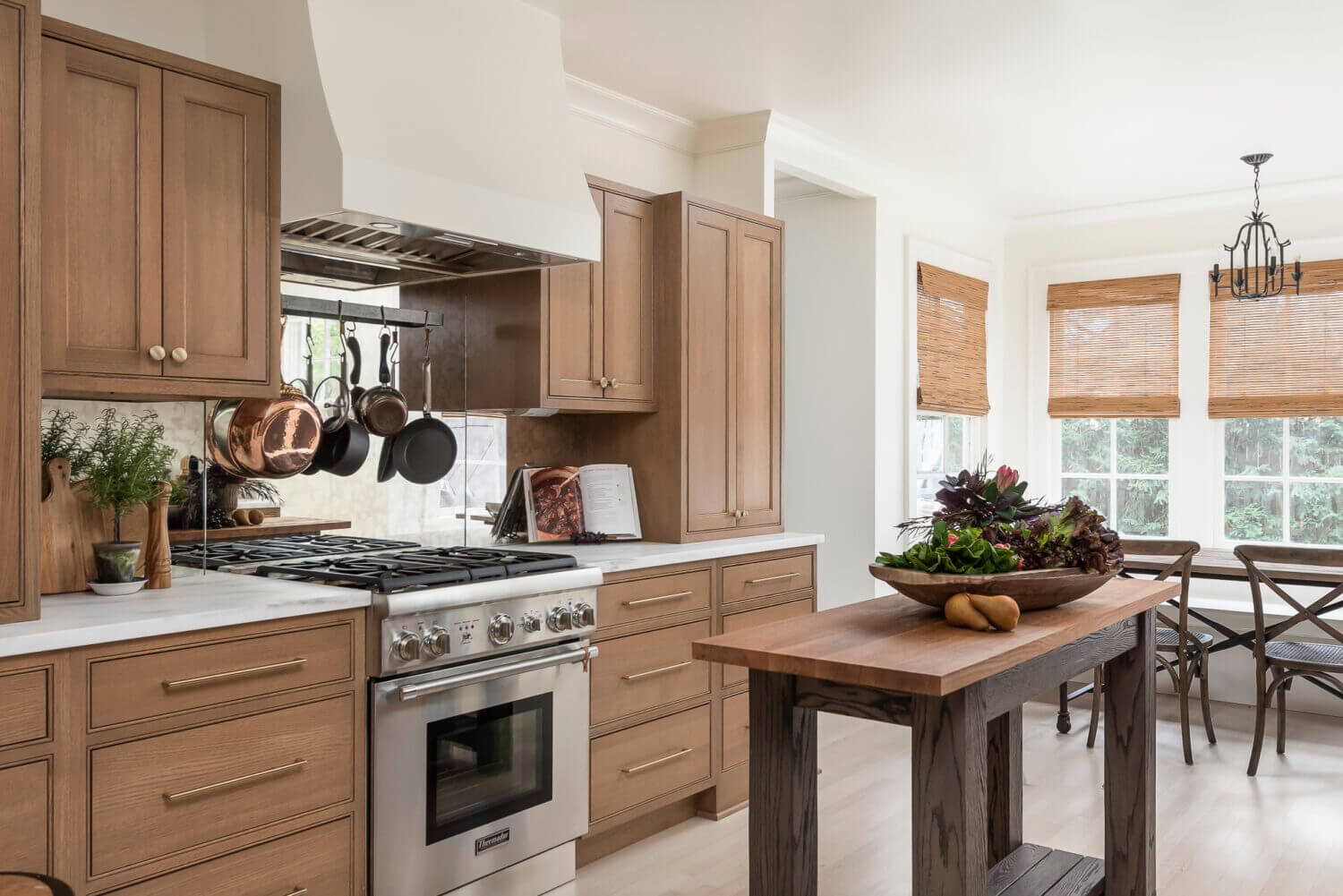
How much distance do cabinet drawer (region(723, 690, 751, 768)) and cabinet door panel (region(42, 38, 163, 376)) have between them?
214 centimetres

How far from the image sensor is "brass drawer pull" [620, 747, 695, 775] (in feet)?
10.3

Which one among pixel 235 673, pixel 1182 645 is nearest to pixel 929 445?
pixel 1182 645

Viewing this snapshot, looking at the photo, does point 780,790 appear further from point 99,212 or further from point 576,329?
point 99,212

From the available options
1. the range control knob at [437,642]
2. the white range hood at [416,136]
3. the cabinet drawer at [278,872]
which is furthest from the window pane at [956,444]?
the cabinet drawer at [278,872]

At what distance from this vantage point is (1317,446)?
555cm

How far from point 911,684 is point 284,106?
2019mm

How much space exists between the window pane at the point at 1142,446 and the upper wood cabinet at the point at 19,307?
5750 millimetres

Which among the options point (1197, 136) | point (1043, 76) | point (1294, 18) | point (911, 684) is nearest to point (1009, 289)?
point (1197, 136)

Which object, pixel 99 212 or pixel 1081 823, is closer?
pixel 99 212

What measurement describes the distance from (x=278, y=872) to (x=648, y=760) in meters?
1.25

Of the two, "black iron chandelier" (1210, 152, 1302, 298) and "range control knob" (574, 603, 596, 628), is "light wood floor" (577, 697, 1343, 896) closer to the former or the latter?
"range control knob" (574, 603, 596, 628)

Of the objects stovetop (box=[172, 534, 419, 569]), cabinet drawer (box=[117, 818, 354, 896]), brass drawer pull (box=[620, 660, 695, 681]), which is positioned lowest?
cabinet drawer (box=[117, 818, 354, 896])

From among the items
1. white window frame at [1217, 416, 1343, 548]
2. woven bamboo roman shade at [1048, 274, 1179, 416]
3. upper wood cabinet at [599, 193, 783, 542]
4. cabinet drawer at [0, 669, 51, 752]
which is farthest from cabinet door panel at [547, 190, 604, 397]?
white window frame at [1217, 416, 1343, 548]

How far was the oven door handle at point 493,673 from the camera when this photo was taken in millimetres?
2443
